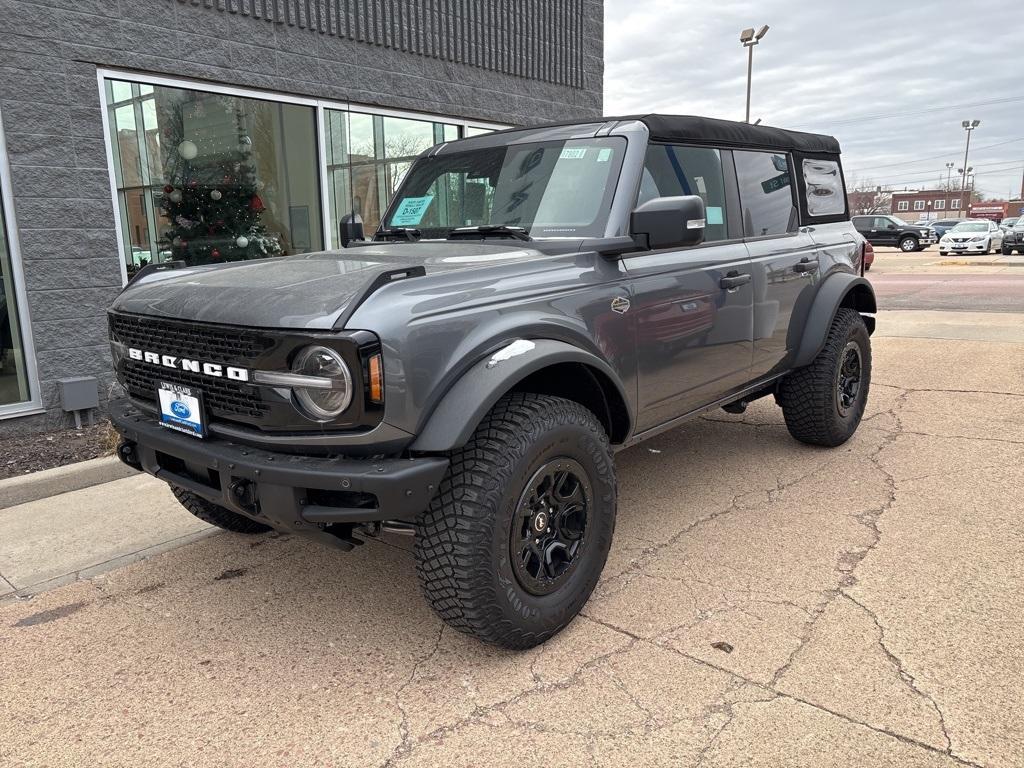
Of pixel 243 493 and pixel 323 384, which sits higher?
pixel 323 384

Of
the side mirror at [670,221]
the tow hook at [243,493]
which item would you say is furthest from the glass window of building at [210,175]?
the side mirror at [670,221]

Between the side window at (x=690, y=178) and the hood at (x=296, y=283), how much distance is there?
62cm

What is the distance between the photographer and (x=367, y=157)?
787cm

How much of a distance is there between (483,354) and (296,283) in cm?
69

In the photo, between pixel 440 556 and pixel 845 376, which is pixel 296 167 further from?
pixel 440 556

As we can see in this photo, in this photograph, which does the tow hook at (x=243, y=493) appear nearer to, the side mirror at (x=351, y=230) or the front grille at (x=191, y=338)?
the front grille at (x=191, y=338)

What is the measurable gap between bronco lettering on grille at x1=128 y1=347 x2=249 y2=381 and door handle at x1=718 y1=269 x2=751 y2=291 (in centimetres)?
234

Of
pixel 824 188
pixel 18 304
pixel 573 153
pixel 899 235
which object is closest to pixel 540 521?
pixel 573 153

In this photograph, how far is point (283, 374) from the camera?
2350 millimetres

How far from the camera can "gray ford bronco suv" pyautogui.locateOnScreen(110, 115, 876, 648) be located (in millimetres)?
2330

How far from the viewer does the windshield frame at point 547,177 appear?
127 inches

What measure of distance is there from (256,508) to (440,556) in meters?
0.61

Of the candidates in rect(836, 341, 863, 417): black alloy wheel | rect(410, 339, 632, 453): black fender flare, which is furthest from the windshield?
rect(836, 341, 863, 417): black alloy wheel

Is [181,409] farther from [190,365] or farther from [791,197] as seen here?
[791,197]
